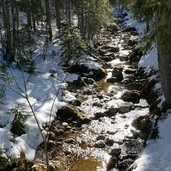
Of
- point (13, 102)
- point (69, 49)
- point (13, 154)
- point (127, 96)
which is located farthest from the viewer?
point (69, 49)

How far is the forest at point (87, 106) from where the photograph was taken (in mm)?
11578

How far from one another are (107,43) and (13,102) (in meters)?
22.3

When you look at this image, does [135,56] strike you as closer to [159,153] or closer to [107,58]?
[107,58]

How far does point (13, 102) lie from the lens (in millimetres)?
15539

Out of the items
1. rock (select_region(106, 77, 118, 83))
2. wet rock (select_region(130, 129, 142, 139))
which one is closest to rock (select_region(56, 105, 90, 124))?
wet rock (select_region(130, 129, 142, 139))

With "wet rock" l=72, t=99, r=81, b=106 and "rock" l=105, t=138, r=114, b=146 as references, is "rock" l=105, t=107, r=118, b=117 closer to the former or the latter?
"wet rock" l=72, t=99, r=81, b=106

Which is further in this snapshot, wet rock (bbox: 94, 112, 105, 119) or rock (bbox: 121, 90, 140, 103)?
rock (bbox: 121, 90, 140, 103)

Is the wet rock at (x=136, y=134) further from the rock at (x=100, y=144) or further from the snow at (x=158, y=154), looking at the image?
the snow at (x=158, y=154)

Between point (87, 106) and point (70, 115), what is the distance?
206 centimetres

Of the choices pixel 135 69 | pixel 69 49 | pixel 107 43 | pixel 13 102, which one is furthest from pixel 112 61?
pixel 13 102

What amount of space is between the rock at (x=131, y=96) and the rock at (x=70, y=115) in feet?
11.2

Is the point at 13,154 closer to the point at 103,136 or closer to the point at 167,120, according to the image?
the point at 103,136

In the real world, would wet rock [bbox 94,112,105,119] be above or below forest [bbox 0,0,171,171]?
below

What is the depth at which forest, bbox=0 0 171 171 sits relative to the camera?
38.0ft
